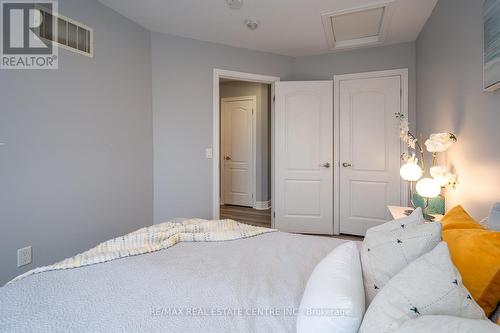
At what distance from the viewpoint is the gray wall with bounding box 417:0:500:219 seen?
1.58 metres

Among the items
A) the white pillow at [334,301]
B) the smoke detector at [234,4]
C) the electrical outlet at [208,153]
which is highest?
the smoke detector at [234,4]

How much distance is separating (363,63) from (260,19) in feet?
5.06

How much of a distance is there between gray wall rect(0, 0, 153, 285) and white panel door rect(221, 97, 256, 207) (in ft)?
8.34

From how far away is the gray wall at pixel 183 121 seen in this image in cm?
331

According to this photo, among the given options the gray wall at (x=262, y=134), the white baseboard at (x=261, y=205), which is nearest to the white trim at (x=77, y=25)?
the gray wall at (x=262, y=134)

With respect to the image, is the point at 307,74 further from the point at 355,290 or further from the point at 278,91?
the point at 355,290

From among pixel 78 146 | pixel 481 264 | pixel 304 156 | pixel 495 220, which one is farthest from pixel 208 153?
pixel 481 264

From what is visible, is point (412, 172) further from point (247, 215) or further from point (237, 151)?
point (237, 151)

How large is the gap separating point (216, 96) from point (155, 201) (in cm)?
145

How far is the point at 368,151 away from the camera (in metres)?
3.64

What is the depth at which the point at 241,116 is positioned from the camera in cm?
560

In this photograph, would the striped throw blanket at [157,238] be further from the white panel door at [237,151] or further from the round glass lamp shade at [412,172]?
the white panel door at [237,151]

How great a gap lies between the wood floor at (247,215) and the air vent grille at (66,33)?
309cm

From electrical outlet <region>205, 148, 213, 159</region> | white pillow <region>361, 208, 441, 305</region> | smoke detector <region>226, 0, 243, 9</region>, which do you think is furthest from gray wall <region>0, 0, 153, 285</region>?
white pillow <region>361, 208, 441, 305</region>
